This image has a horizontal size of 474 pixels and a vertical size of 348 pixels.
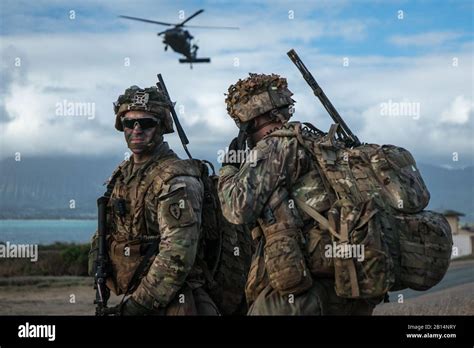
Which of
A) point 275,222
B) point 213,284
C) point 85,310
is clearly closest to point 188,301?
point 213,284

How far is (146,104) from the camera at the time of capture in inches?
294

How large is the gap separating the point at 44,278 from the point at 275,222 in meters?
14.9

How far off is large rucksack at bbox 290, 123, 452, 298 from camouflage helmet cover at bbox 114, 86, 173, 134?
4.49 ft

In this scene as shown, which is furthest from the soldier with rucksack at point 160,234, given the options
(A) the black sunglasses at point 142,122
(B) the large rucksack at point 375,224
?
(B) the large rucksack at point 375,224

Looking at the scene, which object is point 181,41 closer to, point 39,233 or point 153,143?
point 39,233

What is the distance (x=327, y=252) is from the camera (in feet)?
20.9

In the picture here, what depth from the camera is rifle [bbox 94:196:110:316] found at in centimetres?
734

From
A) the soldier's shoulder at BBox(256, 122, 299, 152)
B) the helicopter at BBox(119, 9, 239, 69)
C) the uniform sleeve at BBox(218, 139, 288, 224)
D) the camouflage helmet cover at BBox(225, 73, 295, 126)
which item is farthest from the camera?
the helicopter at BBox(119, 9, 239, 69)

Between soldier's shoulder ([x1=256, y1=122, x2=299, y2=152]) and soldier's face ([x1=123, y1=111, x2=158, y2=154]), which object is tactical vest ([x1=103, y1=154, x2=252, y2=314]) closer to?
soldier's face ([x1=123, y1=111, x2=158, y2=154])

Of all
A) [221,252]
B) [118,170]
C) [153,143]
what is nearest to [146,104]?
[153,143]

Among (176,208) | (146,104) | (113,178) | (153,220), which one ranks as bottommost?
(153,220)

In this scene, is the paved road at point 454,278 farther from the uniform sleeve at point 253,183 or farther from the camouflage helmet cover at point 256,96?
the uniform sleeve at point 253,183

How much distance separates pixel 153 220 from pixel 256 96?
1171 millimetres

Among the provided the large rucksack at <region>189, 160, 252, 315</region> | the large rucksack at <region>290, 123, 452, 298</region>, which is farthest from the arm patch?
the large rucksack at <region>290, 123, 452, 298</region>
